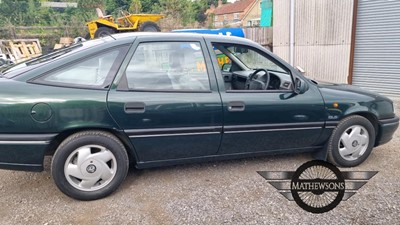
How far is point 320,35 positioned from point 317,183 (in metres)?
8.47

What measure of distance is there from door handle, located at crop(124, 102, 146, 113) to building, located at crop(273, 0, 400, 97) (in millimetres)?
8134

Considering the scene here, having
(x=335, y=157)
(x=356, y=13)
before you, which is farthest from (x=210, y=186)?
(x=356, y=13)

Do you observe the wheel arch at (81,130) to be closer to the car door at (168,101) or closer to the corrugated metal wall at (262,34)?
the car door at (168,101)

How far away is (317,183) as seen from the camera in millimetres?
3016

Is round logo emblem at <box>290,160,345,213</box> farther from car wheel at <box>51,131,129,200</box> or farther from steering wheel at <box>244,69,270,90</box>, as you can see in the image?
car wheel at <box>51,131,129,200</box>

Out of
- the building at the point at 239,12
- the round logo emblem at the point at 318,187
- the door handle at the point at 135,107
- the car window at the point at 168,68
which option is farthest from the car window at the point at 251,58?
the building at the point at 239,12

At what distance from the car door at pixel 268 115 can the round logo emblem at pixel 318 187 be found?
300 millimetres

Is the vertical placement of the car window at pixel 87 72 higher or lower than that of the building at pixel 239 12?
lower

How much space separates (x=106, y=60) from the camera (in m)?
2.83

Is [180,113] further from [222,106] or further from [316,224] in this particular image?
[316,224]

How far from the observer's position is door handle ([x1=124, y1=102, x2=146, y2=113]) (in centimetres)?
275

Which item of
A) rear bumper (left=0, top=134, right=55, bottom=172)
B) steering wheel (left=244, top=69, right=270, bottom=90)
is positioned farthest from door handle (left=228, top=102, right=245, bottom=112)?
rear bumper (left=0, top=134, right=55, bottom=172)

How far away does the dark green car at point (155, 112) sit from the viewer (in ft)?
8.57

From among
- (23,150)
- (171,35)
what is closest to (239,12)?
(171,35)
